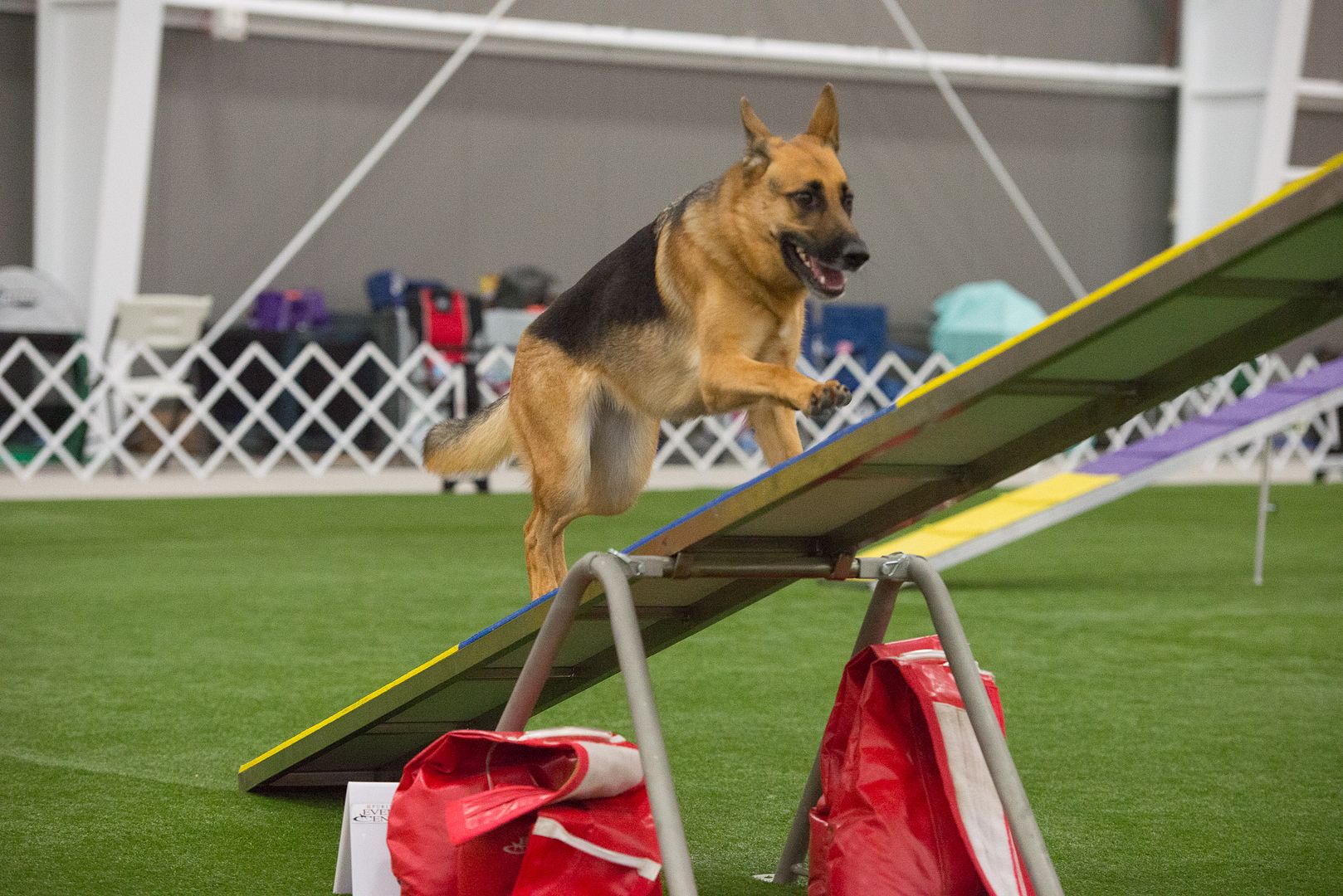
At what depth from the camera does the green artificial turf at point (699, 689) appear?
8.89 ft

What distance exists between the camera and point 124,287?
1101cm

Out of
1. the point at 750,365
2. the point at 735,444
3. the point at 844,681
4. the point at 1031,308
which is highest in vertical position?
the point at 1031,308

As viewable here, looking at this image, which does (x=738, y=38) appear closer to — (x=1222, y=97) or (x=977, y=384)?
(x=1222, y=97)

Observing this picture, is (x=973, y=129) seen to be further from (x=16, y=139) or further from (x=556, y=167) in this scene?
(x=16, y=139)

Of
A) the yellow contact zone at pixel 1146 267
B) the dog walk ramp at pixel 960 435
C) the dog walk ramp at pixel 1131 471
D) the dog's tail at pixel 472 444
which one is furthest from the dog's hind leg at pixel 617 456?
the dog walk ramp at pixel 1131 471

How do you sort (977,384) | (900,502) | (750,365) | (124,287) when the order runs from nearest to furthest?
(977,384) < (900,502) < (750,365) < (124,287)

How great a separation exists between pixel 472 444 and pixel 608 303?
659mm

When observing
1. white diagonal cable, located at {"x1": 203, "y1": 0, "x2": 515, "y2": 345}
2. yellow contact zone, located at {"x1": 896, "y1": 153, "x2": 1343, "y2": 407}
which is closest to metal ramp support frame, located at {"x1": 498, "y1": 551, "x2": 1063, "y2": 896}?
yellow contact zone, located at {"x1": 896, "y1": 153, "x2": 1343, "y2": 407}

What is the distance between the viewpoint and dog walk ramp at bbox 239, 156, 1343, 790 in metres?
1.55

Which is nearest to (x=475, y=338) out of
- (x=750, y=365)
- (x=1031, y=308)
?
(x=1031, y=308)

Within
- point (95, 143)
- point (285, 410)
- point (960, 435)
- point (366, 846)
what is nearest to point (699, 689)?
point (366, 846)

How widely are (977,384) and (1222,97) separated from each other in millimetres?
13572

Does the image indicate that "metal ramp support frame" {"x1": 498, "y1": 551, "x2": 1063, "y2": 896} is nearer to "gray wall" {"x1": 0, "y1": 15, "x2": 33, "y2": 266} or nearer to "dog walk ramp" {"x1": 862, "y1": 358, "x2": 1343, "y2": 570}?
"dog walk ramp" {"x1": 862, "y1": 358, "x2": 1343, "y2": 570}

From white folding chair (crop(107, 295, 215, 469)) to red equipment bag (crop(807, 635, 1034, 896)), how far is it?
9.20 meters
